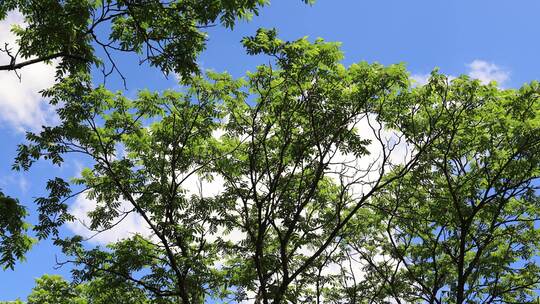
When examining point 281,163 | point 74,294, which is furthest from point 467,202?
point 74,294

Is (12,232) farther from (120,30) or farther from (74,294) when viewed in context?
(74,294)

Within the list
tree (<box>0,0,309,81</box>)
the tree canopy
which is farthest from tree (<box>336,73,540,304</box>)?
tree (<box>0,0,309,81</box>)

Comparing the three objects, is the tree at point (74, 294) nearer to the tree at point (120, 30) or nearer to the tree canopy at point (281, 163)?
the tree canopy at point (281, 163)

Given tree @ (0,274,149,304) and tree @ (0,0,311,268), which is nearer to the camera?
tree @ (0,0,311,268)

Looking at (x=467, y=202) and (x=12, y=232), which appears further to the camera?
(x=467, y=202)

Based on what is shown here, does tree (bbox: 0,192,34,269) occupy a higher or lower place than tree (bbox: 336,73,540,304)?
lower

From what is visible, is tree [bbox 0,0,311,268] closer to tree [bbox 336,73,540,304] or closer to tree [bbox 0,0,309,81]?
tree [bbox 0,0,309,81]

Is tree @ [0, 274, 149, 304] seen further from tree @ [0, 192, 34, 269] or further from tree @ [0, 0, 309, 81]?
tree @ [0, 0, 309, 81]

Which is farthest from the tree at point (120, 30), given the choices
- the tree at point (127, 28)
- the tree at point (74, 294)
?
the tree at point (74, 294)

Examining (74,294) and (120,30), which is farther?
(74,294)

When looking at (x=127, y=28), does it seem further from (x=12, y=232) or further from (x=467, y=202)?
(x=467, y=202)

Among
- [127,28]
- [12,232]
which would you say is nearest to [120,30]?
[127,28]

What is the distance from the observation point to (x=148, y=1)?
25.8 ft

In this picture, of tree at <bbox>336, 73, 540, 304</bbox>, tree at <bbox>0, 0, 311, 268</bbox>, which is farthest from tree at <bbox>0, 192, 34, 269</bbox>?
tree at <bbox>336, 73, 540, 304</bbox>
